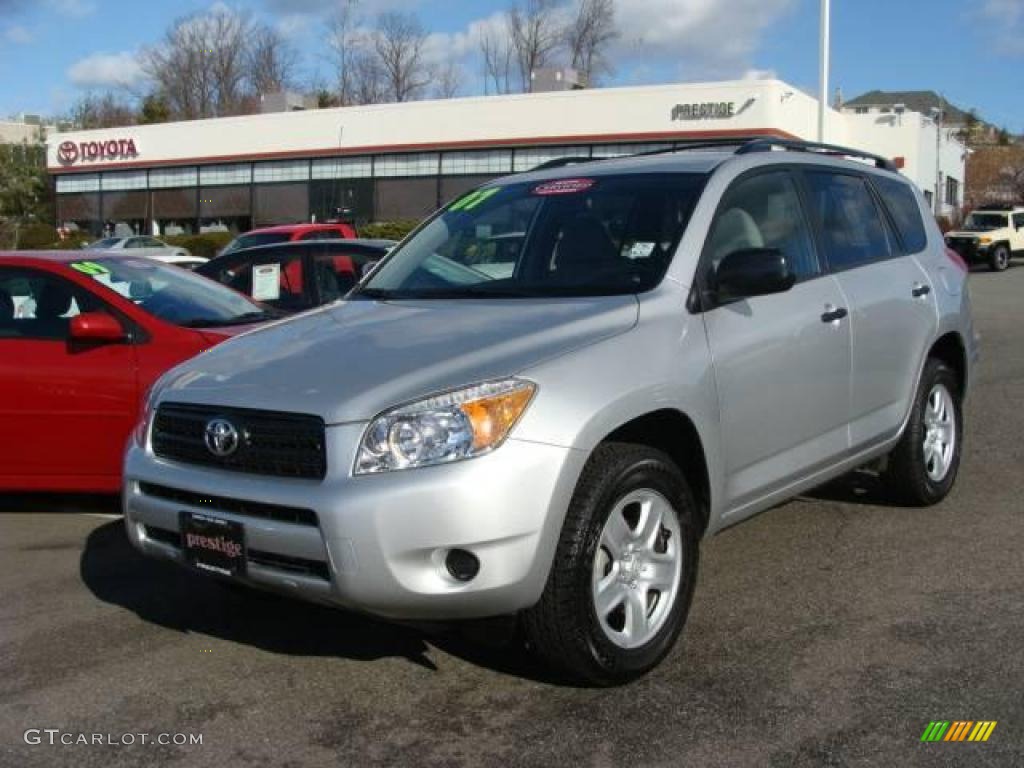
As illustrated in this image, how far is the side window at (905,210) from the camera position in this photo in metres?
5.81

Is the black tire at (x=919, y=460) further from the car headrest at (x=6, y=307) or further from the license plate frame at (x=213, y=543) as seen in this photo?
the car headrest at (x=6, y=307)

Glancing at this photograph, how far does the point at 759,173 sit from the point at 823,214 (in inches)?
20.8

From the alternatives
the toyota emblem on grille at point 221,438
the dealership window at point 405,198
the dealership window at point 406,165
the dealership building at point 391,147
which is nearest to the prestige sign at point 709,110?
the dealership building at point 391,147

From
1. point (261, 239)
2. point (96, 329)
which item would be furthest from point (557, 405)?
point (261, 239)

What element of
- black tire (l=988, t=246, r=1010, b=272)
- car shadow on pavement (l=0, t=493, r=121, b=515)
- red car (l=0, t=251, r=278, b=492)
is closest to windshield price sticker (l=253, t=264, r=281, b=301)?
car shadow on pavement (l=0, t=493, r=121, b=515)

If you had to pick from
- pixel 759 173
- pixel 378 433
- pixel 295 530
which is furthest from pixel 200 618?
pixel 759 173

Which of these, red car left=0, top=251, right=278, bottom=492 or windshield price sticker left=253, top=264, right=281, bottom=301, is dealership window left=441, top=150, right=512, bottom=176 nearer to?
windshield price sticker left=253, top=264, right=281, bottom=301

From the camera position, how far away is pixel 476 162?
39375mm

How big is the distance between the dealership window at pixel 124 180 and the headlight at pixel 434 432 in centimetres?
4743

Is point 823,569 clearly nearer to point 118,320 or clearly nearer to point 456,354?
point 456,354

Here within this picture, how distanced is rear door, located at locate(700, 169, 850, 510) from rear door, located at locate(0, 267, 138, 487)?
318cm

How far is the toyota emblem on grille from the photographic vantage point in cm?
359

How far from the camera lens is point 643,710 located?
358 cm

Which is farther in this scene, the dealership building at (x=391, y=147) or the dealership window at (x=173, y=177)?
the dealership window at (x=173, y=177)
